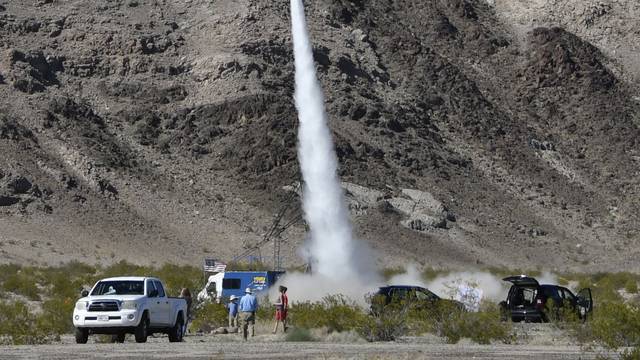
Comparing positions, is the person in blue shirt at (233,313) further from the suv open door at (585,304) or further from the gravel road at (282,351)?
the suv open door at (585,304)

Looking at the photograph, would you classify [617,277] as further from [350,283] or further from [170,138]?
[170,138]

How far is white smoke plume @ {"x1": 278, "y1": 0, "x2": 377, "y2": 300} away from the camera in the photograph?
51.7 m

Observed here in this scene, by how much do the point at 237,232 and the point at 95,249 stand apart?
25.2 ft

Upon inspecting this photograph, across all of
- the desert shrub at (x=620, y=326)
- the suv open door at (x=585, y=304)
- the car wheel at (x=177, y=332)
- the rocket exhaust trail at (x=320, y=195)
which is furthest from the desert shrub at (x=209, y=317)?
the rocket exhaust trail at (x=320, y=195)

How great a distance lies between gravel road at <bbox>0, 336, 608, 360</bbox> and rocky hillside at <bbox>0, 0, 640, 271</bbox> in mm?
35956

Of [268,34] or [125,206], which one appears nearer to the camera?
[125,206]

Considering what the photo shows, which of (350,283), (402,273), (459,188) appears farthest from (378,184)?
(350,283)

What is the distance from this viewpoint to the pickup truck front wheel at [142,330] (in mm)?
28695

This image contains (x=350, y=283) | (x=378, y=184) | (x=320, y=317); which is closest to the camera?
(x=320, y=317)

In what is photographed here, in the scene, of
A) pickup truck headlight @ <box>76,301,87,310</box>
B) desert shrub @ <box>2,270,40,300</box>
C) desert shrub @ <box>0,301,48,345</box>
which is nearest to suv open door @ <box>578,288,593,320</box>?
pickup truck headlight @ <box>76,301,87,310</box>

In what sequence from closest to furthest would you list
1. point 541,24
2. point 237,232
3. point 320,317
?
point 320,317, point 237,232, point 541,24

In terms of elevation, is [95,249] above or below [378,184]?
below

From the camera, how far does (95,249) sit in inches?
2603

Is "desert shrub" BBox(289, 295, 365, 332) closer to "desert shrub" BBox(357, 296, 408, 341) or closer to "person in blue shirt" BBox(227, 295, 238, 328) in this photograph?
"desert shrub" BBox(357, 296, 408, 341)
